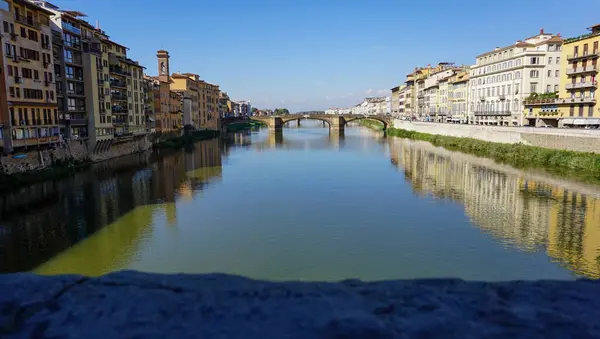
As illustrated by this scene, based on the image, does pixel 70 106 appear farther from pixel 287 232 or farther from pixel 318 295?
pixel 318 295

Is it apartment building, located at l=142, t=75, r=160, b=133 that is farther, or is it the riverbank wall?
apartment building, located at l=142, t=75, r=160, b=133

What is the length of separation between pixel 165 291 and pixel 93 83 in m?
38.3

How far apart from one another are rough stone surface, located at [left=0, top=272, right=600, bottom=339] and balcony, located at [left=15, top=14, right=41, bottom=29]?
2974cm

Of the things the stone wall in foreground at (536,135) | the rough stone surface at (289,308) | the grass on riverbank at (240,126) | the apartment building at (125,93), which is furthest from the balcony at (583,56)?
the grass on riverbank at (240,126)

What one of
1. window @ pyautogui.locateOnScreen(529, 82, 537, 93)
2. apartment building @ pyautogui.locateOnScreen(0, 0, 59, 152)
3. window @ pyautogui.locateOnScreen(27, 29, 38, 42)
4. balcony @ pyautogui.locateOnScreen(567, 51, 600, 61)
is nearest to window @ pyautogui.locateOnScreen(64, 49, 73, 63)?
apartment building @ pyautogui.locateOnScreen(0, 0, 59, 152)

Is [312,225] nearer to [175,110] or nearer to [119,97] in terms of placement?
[119,97]

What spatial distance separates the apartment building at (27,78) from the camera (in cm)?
2564

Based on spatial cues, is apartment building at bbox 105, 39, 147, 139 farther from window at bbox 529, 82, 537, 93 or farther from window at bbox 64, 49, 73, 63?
window at bbox 529, 82, 537, 93

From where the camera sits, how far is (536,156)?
34281mm

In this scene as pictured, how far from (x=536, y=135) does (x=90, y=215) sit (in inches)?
1314

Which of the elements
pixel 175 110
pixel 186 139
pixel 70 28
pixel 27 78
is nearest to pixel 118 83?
pixel 70 28

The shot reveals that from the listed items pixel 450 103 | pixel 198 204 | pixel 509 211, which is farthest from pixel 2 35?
pixel 450 103

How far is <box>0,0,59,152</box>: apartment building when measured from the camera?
2564cm

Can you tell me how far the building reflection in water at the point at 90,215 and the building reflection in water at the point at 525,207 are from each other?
13.2 meters
